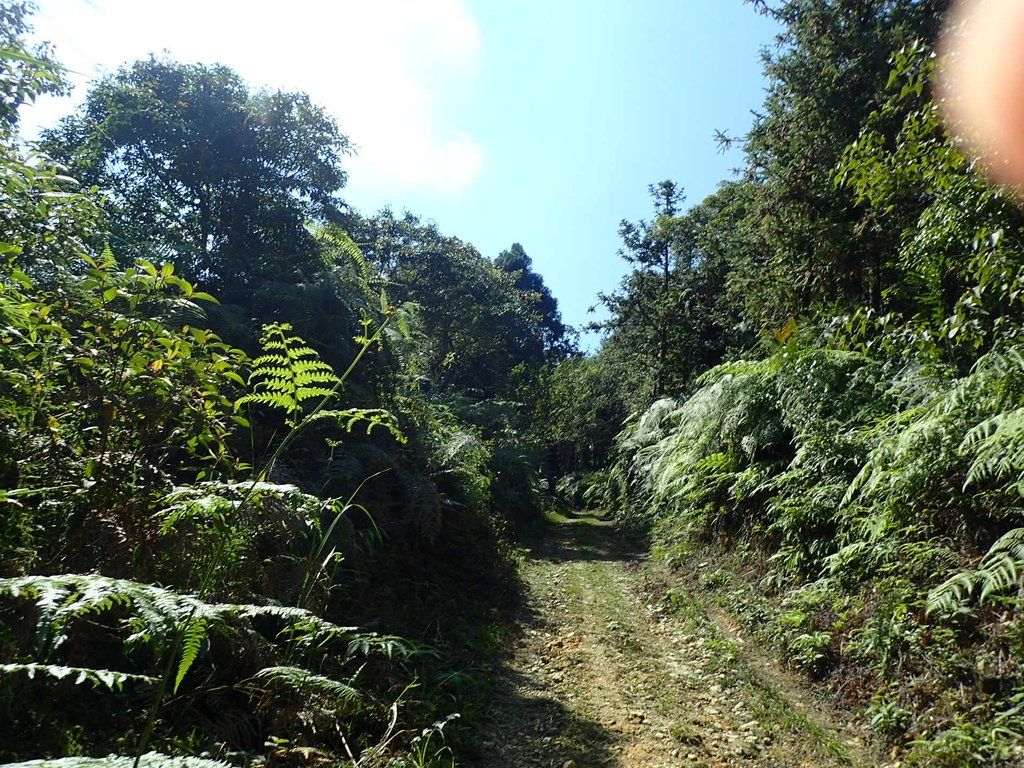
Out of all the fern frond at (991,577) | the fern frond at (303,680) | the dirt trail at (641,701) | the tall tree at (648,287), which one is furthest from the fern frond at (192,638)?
the tall tree at (648,287)

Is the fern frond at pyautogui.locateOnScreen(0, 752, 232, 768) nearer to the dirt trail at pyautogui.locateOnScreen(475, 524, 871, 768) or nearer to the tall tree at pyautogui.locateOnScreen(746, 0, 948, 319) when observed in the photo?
the dirt trail at pyautogui.locateOnScreen(475, 524, 871, 768)

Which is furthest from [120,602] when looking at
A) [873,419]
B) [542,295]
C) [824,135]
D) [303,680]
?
[542,295]

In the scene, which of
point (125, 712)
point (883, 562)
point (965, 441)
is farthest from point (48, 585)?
point (883, 562)

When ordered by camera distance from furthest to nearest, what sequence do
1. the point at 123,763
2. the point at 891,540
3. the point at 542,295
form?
the point at 542,295 → the point at 891,540 → the point at 123,763

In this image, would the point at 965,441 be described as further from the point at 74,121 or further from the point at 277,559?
the point at 74,121

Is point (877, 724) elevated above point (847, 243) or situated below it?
below

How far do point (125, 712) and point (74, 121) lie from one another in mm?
9127

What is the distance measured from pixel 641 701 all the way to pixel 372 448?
3.63m

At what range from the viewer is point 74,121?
8891 mm

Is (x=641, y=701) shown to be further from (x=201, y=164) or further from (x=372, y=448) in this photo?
(x=201, y=164)

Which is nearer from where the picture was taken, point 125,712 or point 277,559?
point 125,712

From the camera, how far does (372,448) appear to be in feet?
22.1

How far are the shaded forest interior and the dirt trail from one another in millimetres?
303

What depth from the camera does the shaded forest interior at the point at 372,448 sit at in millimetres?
2881
